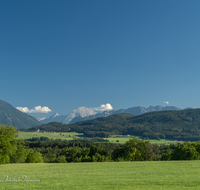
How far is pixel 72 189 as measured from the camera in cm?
1404

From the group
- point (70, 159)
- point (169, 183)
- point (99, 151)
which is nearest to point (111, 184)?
point (169, 183)

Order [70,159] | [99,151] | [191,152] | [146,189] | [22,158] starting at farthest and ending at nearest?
[70,159] < [99,151] < [22,158] < [191,152] < [146,189]

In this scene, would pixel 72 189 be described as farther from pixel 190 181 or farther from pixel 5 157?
pixel 5 157

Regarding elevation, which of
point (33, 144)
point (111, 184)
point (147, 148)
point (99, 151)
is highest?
point (111, 184)

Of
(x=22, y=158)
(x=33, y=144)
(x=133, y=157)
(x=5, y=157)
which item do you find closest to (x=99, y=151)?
(x=133, y=157)

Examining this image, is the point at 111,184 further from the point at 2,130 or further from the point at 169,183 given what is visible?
the point at 2,130

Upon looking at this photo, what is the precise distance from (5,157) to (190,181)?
42090 mm

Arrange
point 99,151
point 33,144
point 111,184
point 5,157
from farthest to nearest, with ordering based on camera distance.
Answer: point 33,144 → point 99,151 → point 5,157 → point 111,184

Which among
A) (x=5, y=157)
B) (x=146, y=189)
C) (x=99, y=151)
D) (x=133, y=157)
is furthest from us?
(x=99, y=151)

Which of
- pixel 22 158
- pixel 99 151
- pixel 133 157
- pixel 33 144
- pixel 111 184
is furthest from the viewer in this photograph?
pixel 33 144

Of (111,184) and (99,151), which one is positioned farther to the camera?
(99,151)

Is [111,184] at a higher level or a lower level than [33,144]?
higher

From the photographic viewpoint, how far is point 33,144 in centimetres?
17362

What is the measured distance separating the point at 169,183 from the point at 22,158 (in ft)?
245
